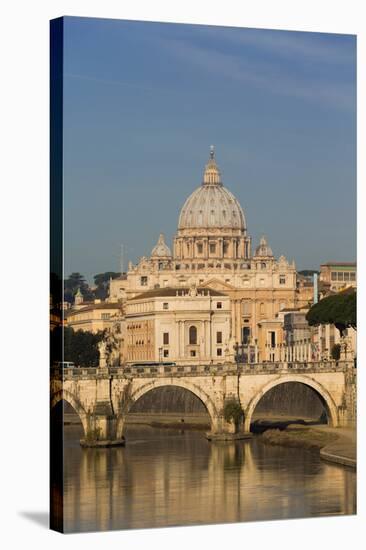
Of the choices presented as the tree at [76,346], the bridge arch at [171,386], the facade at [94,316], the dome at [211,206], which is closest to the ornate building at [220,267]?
the dome at [211,206]

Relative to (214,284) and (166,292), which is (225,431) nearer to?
(214,284)

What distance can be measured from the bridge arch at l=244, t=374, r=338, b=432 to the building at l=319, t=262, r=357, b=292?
A: 5.49 ft

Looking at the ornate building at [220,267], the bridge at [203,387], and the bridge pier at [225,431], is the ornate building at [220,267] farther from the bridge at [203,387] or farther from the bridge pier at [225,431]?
the bridge pier at [225,431]

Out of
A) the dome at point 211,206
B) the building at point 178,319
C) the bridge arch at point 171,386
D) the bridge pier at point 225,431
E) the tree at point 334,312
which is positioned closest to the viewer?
the dome at point 211,206

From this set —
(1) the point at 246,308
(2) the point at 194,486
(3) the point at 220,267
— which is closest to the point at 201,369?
(1) the point at 246,308

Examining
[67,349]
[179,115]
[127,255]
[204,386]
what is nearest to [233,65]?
[179,115]

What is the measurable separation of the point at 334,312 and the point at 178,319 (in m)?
→ 1.94

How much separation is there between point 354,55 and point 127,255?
2426 mm

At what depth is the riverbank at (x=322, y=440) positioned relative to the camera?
14.2 metres

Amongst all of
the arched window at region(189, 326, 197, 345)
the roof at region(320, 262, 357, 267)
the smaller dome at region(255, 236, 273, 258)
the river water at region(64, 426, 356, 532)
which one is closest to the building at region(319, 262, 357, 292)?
the roof at region(320, 262, 357, 267)

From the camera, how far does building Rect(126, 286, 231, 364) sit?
1420cm

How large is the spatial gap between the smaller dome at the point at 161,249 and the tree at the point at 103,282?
33 cm

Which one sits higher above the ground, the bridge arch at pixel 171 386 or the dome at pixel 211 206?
the dome at pixel 211 206

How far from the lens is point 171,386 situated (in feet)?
62.2
